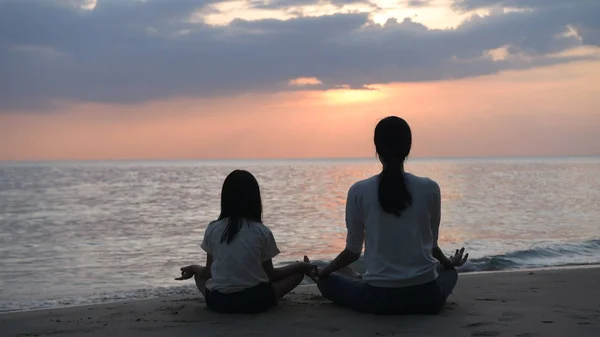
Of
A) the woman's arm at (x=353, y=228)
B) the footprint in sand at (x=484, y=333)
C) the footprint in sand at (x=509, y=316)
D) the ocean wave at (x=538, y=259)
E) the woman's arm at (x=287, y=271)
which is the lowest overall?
the ocean wave at (x=538, y=259)

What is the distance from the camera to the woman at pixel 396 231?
530 centimetres

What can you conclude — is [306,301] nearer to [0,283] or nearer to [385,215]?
[385,215]

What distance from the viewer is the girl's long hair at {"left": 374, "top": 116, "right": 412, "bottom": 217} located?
208 inches

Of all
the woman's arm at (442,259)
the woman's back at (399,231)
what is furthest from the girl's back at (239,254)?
the woman's arm at (442,259)

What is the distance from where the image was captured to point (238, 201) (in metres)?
5.89

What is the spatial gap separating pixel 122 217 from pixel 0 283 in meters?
12.8

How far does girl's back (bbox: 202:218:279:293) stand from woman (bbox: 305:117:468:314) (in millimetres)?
733

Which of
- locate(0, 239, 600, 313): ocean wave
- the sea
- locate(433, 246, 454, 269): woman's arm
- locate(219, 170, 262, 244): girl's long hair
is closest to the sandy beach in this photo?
locate(433, 246, 454, 269): woman's arm

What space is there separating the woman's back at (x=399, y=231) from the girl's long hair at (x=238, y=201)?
878 mm

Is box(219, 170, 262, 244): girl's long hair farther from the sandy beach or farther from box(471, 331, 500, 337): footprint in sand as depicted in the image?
box(471, 331, 500, 337): footprint in sand

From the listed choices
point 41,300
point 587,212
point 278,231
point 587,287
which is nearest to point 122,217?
point 278,231

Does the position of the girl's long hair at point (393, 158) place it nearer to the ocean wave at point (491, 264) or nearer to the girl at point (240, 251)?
the girl at point (240, 251)

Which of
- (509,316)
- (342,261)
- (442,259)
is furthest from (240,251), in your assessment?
(509,316)

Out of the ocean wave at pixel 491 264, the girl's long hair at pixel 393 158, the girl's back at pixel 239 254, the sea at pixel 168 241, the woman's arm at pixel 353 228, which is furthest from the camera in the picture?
the sea at pixel 168 241
